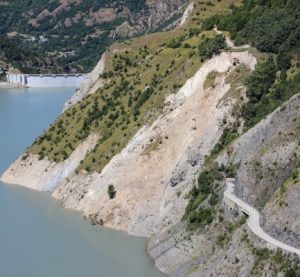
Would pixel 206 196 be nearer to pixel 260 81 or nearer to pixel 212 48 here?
pixel 260 81

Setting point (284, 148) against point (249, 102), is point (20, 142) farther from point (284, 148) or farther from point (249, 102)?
point (284, 148)

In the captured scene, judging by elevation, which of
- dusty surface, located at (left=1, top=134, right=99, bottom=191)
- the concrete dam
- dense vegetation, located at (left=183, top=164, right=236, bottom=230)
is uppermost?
dense vegetation, located at (left=183, top=164, right=236, bottom=230)

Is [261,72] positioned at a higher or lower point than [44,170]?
higher

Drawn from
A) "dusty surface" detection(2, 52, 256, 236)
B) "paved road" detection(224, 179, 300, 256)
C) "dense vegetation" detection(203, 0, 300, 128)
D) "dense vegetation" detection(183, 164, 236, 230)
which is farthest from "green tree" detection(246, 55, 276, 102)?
"paved road" detection(224, 179, 300, 256)

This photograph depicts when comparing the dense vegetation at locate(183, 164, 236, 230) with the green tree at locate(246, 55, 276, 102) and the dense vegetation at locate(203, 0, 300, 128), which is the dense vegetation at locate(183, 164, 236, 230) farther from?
the green tree at locate(246, 55, 276, 102)

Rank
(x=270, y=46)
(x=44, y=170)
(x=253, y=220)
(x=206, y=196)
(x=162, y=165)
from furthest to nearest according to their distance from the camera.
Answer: (x=44, y=170), (x=270, y=46), (x=162, y=165), (x=206, y=196), (x=253, y=220)

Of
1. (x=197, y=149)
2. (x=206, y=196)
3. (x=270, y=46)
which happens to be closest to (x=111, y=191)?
(x=197, y=149)
